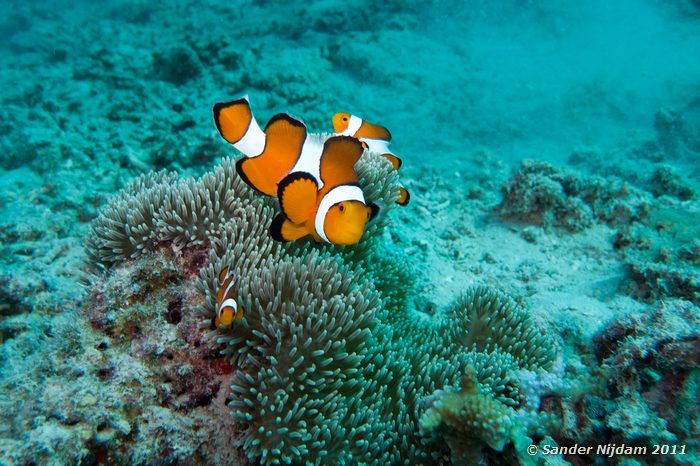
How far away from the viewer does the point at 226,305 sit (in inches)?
69.1

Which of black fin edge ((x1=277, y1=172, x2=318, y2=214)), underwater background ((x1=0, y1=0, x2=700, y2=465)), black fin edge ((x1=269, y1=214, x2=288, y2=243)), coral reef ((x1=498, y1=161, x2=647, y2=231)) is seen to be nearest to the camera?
underwater background ((x1=0, y1=0, x2=700, y2=465))

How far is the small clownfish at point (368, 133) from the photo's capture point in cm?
299

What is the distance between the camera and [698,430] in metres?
1.53

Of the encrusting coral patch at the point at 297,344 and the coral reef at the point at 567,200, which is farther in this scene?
the coral reef at the point at 567,200

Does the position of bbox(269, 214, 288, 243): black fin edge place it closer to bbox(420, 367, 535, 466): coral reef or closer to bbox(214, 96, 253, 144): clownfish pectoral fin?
bbox(214, 96, 253, 144): clownfish pectoral fin

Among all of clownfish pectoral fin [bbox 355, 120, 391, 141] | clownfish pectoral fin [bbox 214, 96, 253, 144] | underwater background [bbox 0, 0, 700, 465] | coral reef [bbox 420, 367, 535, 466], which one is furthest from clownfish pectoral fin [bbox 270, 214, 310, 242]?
clownfish pectoral fin [bbox 355, 120, 391, 141]

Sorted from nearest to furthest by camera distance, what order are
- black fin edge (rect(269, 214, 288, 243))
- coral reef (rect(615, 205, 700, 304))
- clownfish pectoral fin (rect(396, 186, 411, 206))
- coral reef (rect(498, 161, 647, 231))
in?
black fin edge (rect(269, 214, 288, 243)) < clownfish pectoral fin (rect(396, 186, 411, 206)) < coral reef (rect(615, 205, 700, 304)) < coral reef (rect(498, 161, 647, 231))

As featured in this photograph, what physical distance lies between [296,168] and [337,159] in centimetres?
23

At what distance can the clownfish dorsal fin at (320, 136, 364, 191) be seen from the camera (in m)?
2.07

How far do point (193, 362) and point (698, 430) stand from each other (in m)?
2.21

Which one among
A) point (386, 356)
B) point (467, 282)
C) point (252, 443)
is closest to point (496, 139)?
point (467, 282)

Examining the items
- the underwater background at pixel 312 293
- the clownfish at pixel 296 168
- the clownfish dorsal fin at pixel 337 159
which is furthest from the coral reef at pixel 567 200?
the clownfish dorsal fin at pixel 337 159

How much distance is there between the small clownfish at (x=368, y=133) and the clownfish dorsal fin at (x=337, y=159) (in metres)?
0.86

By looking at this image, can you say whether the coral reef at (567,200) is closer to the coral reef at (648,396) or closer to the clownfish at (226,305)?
the coral reef at (648,396)
